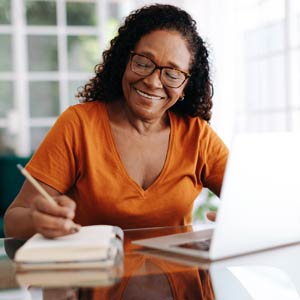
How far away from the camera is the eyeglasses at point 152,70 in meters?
1.77

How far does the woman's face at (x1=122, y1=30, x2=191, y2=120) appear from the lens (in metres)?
1.77

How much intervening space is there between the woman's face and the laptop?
1.79 ft

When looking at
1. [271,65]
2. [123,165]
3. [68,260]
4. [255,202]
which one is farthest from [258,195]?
[271,65]

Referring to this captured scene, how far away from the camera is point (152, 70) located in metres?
1.77

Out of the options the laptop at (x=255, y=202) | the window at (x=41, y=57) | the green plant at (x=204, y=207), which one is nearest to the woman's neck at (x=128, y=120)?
the laptop at (x=255, y=202)

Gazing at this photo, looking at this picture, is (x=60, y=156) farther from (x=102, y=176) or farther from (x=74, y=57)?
(x=74, y=57)

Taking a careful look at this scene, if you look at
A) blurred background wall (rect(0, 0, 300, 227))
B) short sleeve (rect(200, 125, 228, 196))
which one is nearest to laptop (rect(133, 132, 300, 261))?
short sleeve (rect(200, 125, 228, 196))

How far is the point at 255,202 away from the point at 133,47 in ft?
2.75

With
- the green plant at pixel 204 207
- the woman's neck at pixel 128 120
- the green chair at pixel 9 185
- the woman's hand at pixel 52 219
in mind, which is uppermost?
the woman's neck at pixel 128 120

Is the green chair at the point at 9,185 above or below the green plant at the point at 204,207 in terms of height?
above

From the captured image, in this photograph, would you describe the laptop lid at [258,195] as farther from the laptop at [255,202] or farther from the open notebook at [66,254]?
the open notebook at [66,254]

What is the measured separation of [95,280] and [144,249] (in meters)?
0.30

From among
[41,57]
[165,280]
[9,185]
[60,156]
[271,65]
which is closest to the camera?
[165,280]

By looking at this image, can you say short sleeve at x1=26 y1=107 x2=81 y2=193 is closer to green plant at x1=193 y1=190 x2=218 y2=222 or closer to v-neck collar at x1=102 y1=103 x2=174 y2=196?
v-neck collar at x1=102 y1=103 x2=174 y2=196
